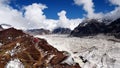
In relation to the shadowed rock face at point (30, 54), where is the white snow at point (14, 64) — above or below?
below

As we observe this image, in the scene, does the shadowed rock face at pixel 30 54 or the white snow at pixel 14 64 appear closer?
the white snow at pixel 14 64

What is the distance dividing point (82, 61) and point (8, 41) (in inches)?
1560

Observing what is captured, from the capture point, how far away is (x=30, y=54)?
486 ft

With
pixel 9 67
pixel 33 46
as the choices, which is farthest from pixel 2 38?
pixel 9 67

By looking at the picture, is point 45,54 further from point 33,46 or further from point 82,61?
point 82,61

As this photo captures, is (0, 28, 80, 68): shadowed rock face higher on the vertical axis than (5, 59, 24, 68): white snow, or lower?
higher

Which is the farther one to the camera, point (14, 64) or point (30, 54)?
point (30, 54)

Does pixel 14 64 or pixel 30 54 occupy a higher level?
pixel 30 54

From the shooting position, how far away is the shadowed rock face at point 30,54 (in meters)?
140

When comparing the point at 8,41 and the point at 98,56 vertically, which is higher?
the point at 8,41

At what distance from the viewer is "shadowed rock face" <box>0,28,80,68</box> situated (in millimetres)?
140500

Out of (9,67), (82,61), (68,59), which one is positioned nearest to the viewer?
(9,67)

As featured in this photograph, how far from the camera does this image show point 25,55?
14500cm

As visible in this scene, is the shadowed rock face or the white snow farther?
the shadowed rock face
